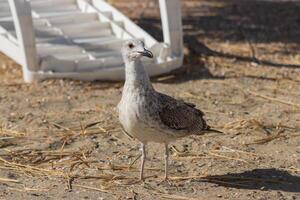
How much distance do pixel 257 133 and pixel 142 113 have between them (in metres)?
2.17

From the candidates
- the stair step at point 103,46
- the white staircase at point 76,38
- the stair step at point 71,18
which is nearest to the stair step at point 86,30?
the white staircase at point 76,38

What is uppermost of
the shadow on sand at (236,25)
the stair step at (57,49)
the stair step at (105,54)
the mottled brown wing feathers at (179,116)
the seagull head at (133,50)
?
the seagull head at (133,50)

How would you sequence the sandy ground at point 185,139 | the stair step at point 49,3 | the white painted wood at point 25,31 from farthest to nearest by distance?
the stair step at point 49,3, the white painted wood at point 25,31, the sandy ground at point 185,139

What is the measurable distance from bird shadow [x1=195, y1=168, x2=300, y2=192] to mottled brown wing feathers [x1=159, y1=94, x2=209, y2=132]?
0.47 meters

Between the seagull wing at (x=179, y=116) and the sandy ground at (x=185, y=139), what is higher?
the seagull wing at (x=179, y=116)

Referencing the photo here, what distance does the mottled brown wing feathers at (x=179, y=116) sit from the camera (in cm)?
625

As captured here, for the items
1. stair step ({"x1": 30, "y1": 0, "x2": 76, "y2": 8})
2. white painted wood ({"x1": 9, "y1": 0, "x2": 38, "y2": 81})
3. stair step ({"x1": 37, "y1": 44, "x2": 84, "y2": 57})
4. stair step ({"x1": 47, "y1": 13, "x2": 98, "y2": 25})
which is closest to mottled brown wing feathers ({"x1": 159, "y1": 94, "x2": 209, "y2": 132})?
white painted wood ({"x1": 9, "y1": 0, "x2": 38, "y2": 81})

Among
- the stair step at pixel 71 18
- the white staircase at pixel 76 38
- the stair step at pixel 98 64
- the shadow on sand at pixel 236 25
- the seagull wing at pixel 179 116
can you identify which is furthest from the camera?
the shadow on sand at pixel 236 25

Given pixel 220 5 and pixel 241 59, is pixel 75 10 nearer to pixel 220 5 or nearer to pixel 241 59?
pixel 241 59

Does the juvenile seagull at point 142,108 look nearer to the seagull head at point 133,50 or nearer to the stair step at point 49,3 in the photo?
the seagull head at point 133,50

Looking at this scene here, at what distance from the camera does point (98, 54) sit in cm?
1028

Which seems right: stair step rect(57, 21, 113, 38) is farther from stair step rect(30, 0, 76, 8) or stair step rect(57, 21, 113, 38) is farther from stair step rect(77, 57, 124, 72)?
stair step rect(77, 57, 124, 72)

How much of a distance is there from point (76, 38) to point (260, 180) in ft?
15.9

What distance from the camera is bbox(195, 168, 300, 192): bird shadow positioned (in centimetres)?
648
